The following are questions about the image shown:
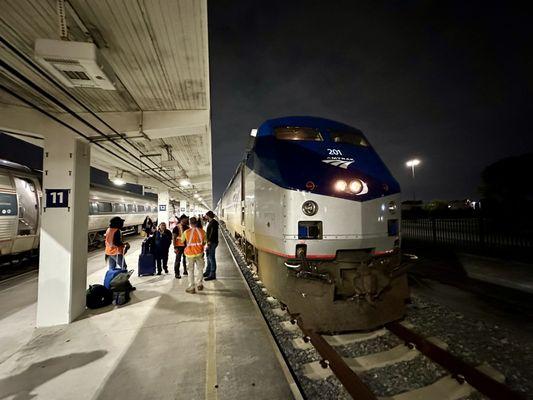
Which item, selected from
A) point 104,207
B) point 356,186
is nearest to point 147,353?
point 356,186

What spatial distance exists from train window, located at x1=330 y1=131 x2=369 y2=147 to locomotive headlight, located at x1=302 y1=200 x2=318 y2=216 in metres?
1.36

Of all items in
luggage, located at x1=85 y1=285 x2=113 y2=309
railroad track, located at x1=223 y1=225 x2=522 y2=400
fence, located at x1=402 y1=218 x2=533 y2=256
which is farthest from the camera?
fence, located at x1=402 y1=218 x2=533 y2=256

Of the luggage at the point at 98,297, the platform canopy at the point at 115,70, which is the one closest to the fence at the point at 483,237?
the platform canopy at the point at 115,70

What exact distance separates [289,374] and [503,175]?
32933mm

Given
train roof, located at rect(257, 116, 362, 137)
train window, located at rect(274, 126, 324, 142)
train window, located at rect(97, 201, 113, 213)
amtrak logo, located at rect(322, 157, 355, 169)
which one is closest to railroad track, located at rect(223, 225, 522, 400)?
amtrak logo, located at rect(322, 157, 355, 169)

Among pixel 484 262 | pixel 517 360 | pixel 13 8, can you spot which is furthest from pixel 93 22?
pixel 484 262

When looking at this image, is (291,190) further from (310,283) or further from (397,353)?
(397,353)

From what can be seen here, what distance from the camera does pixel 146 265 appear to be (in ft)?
25.9

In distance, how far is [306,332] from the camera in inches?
142

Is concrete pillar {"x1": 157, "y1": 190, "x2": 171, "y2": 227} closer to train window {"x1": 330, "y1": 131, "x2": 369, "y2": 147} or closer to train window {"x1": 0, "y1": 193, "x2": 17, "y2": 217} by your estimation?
train window {"x1": 0, "y1": 193, "x2": 17, "y2": 217}

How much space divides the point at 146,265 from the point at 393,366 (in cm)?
698

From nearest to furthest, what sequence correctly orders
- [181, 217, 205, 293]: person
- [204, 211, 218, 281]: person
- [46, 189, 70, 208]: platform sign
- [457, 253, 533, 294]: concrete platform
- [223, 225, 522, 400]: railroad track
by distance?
[223, 225, 522, 400]: railroad track → [46, 189, 70, 208]: platform sign → [181, 217, 205, 293]: person → [457, 253, 533, 294]: concrete platform → [204, 211, 218, 281]: person

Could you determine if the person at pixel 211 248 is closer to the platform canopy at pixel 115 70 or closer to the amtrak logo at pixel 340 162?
the platform canopy at pixel 115 70

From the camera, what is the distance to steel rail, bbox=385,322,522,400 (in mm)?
2551
